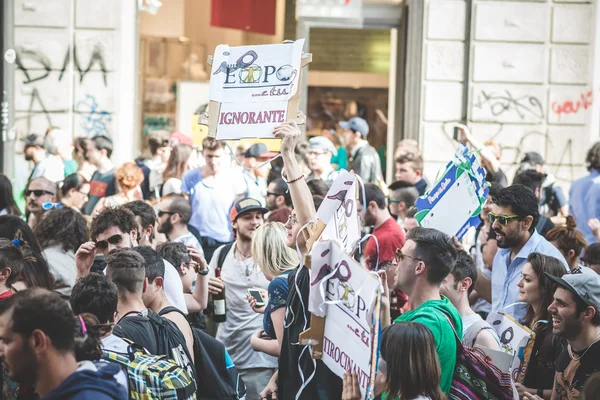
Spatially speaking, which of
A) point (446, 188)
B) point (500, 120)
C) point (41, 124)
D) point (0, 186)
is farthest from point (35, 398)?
point (500, 120)

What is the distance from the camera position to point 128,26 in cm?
1298

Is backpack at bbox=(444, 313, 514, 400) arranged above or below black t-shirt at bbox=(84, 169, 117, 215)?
below

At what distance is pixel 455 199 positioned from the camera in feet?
21.8

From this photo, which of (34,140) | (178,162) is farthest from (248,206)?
(34,140)

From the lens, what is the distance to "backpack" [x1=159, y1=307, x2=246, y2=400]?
4.96m

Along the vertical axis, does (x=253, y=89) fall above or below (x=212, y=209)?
above

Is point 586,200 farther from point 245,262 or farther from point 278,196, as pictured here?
point 245,262

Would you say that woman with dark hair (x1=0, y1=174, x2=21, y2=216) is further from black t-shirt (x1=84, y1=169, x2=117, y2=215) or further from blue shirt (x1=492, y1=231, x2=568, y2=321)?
blue shirt (x1=492, y1=231, x2=568, y2=321)

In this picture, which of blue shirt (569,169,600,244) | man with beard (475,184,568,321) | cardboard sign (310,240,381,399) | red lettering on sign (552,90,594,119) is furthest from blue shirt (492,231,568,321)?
red lettering on sign (552,90,594,119)

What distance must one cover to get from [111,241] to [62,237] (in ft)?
2.79

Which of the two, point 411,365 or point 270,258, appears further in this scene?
point 270,258

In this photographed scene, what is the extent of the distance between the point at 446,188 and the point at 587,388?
11.5ft

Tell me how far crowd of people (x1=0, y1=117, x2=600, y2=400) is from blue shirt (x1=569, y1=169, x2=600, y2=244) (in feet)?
3.13

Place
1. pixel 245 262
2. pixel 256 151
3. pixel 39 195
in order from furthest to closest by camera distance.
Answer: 1. pixel 256 151
2. pixel 39 195
3. pixel 245 262
